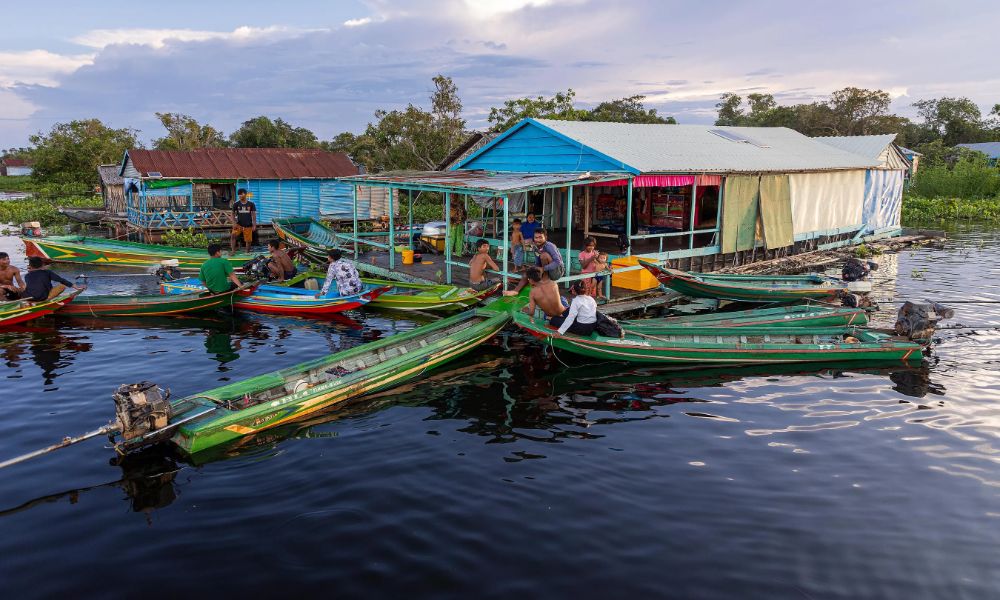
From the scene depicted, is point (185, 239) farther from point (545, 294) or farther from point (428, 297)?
point (545, 294)

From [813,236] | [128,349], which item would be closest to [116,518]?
[128,349]

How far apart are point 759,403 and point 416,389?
17.5 ft

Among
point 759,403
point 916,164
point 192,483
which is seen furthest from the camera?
point 916,164

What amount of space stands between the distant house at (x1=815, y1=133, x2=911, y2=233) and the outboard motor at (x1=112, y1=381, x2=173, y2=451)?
1008 inches

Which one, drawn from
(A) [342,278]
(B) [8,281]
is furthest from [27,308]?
(A) [342,278]

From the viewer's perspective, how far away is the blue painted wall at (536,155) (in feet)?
54.8

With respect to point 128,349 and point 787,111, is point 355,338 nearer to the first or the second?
point 128,349

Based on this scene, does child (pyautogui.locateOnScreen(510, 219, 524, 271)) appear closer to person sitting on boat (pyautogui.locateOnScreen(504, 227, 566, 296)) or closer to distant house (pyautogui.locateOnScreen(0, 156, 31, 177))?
person sitting on boat (pyautogui.locateOnScreen(504, 227, 566, 296))

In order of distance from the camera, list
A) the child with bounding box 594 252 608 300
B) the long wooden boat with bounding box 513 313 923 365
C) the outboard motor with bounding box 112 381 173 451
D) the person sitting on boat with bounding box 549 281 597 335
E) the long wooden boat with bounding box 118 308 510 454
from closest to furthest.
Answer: the outboard motor with bounding box 112 381 173 451 → the long wooden boat with bounding box 118 308 510 454 → the person sitting on boat with bounding box 549 281 597 335 → the long wooden boat with bounding box 513 313 923 365 → the child with bounding box 594 252 608 300

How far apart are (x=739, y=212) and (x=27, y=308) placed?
17.4 m

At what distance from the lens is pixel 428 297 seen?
14570 mm

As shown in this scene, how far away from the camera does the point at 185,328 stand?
14.3 m

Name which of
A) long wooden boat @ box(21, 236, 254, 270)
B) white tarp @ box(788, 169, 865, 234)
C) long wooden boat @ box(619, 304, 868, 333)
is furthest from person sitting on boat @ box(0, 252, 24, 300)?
white tarp @ box(788, 169, 865, 234)

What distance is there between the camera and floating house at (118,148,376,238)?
88.5ft
